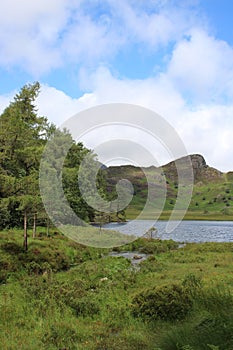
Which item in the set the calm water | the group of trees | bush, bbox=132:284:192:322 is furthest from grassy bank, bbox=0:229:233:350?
the calm water

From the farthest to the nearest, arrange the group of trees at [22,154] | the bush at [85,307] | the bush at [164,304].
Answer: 1. the group of trees at [22,154]
2. the bush at [85,307]
3. the bush at [164,304]

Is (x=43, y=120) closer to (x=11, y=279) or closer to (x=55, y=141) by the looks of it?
(x=11, y=279)

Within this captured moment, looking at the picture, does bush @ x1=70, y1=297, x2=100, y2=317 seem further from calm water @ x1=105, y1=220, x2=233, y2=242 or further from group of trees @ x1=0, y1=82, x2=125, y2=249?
calm water @ x1=105, y1=220, x2=233, y2=242

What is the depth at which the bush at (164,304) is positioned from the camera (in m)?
11.5

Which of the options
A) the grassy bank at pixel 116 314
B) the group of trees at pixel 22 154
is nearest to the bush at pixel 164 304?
the grassy bank at pixel 116 314

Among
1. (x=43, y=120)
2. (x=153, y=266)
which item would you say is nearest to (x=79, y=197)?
(x=43, y=120)

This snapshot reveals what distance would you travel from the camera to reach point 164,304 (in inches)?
468

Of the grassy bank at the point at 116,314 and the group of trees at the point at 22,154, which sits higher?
the group of trees at the point at 22,154

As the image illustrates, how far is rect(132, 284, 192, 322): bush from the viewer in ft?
37.9

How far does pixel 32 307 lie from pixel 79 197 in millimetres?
42996

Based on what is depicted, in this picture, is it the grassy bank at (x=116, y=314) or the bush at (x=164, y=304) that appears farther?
the bush at (x=164, y=304)

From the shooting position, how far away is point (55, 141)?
54.9 metres

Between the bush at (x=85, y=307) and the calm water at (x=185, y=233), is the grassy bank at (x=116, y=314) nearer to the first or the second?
the bush at (x=85, y=307)

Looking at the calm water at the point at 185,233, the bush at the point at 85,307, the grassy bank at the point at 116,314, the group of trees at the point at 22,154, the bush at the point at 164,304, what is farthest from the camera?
the calm water at the point at 185,233
